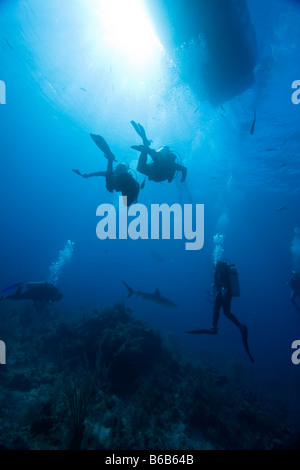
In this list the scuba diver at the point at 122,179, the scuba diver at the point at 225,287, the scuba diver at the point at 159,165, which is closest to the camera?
the scuba diver at the point at 122,179

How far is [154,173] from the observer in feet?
20.6

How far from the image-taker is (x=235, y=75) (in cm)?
1367

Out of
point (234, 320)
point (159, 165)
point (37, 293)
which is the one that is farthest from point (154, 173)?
point (37, 293)

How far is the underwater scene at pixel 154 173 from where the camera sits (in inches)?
226

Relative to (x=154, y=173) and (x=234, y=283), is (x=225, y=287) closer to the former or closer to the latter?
(x=234, y=283)

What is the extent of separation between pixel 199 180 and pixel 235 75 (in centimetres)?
2214

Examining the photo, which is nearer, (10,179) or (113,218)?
(113,218)

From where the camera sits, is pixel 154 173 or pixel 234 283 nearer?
pixel 154 173

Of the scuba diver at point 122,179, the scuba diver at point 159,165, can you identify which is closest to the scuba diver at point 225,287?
the scuba diver at point 159,165

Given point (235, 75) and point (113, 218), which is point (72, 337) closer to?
point (235, 75)

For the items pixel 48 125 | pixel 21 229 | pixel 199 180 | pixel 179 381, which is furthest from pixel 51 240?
pixel 179 381

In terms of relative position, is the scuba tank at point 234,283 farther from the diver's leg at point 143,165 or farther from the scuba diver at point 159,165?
the diver's leg at point 143,165

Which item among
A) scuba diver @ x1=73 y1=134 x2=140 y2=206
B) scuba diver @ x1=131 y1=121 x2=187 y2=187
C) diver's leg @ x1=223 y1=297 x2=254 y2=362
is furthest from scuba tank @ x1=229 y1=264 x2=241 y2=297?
scuba diver @ x1=73 y1=134 x2=140 y2=206

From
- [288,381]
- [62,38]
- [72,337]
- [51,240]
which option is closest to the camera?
[72,337]
